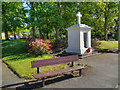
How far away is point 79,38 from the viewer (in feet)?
32.2

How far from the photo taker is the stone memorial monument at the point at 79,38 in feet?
32.2

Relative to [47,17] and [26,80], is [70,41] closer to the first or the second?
[47,17]

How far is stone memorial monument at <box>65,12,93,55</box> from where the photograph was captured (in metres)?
9.82

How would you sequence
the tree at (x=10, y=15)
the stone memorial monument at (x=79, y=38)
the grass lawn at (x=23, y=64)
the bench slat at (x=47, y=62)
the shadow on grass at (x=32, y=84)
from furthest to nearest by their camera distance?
1. the tree at (x=10, y=15)
2. the stone memorial monument at (x=79, y=38)
3. the grass lawn at (x=23, y=64)
4. the bench slat at (x=47, y=62)
5. the shadow on grass at (x=32, y=84)

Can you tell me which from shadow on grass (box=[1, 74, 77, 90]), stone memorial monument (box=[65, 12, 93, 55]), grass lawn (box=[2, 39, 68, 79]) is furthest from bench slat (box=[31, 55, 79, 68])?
stone memorial monument (box=[65, 12, 93, 55])

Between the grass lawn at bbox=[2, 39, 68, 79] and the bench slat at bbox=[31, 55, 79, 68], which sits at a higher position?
the bench slat at bbox=[31, 55, 79, 68]

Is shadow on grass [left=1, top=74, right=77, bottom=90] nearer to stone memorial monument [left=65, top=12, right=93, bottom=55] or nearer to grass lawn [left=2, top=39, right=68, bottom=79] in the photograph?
grass lawn [left=2, top=39, right=68, bottom=79]

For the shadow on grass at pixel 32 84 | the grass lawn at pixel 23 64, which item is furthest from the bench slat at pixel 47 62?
the grass lawn at pixel 23 64

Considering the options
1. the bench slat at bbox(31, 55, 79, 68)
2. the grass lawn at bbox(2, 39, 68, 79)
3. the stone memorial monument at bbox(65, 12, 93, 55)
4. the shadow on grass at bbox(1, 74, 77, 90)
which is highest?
the stone memorial monument at bbox(65, 12, 93, 55)

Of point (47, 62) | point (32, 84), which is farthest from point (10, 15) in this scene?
point (32, 84)

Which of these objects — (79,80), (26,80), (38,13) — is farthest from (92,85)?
(38,13)

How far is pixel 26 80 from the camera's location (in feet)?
15.0

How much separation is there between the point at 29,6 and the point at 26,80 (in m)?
13.1

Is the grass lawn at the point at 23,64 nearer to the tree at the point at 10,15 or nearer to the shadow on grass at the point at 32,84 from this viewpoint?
the shadow on grass at the point at 32,84
